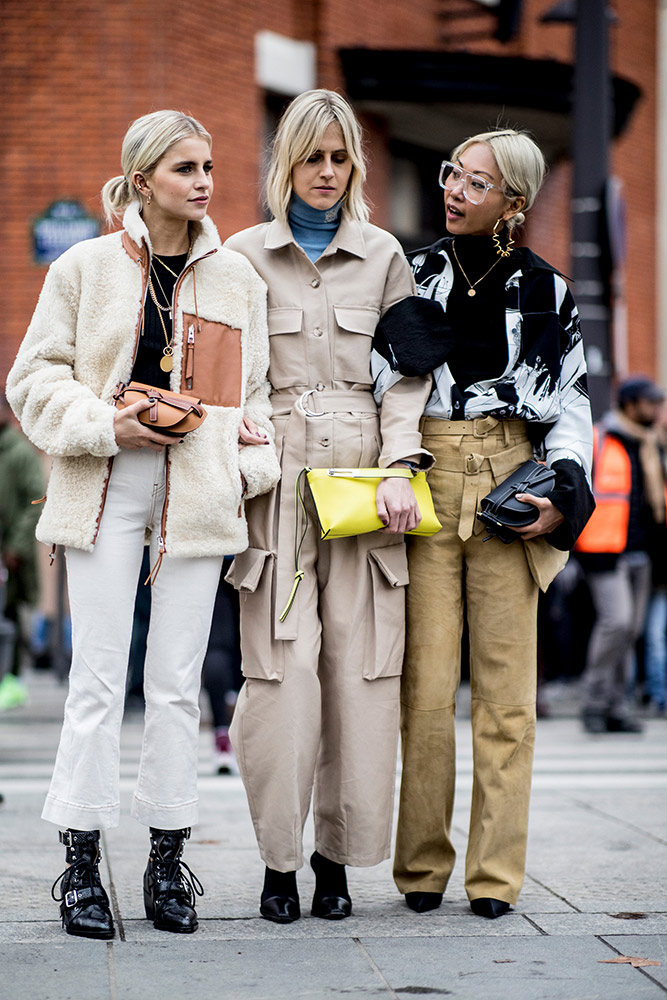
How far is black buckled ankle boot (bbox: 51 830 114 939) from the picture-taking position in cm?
354

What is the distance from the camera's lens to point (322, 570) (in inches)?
150

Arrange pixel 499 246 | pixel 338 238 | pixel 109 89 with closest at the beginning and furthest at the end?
pixel 338 238 < pixel 499 246 < pixel 109 89

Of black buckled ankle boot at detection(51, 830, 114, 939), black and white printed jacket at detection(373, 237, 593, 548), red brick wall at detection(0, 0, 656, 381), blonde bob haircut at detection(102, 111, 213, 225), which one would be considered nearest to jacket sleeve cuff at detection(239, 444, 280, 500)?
black and white printed jacket at detection(373, 237, 593, 548)

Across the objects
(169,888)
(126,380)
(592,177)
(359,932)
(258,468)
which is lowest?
(359,932)

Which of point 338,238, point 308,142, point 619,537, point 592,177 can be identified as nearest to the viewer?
point 308,142

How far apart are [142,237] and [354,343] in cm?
65

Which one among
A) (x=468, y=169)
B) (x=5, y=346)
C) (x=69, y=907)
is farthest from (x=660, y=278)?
(x=69, y=907)

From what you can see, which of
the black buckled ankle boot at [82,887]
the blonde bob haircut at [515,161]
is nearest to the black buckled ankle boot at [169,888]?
the black buckled ankle boot at [82,887]

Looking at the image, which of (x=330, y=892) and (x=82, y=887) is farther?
(x=330, y=892)

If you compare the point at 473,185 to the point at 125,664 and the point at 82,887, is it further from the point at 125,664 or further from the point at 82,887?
the point at 82,887

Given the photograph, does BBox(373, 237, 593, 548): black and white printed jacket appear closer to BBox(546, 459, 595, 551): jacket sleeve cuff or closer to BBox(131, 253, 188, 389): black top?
BBox(546, 459, 595, 551): jacket sleeve cuff

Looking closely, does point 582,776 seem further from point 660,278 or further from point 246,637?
point 660,278

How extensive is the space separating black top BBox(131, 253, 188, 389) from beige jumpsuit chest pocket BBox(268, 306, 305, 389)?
1.00 ft

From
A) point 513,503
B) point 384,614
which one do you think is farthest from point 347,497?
point 513,503
